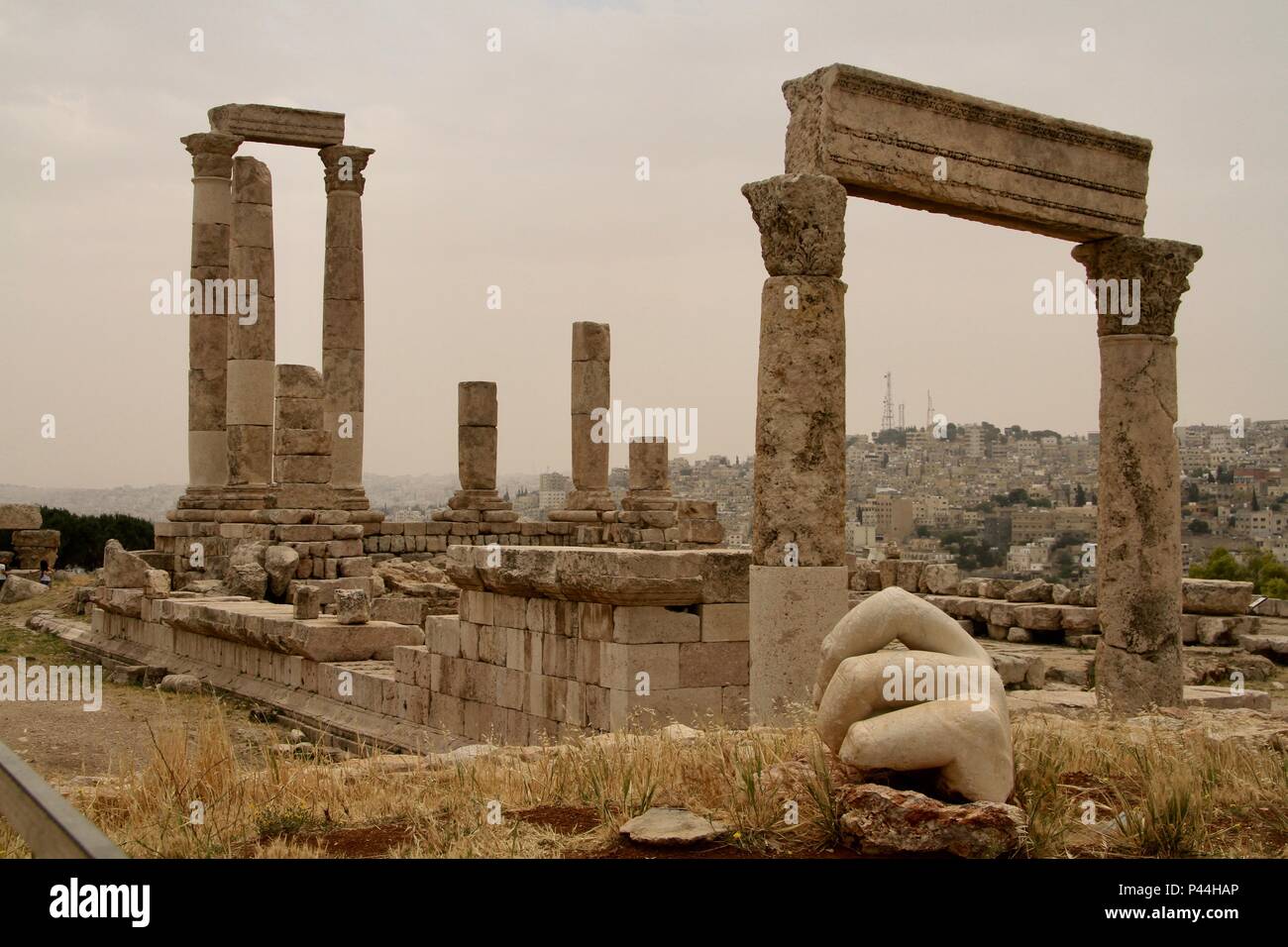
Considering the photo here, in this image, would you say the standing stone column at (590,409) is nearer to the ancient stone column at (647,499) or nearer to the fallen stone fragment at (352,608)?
the ancient stone column at (647,499)

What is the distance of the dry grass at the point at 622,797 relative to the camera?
6.04 metres

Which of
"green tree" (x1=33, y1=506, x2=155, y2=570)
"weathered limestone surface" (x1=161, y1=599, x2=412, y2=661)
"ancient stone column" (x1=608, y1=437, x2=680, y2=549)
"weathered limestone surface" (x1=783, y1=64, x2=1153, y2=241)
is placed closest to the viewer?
"weathered limestone surface" (x1=783, y1=64, x2=1153, y2=241)

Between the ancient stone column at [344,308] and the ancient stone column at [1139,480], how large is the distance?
702 inches

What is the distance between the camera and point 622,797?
681 centimetres

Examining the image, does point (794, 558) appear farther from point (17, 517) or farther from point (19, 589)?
point (17, 517)

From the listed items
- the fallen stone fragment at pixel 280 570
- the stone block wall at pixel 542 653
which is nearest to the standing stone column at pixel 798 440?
the stone block wall at pixel 542 653

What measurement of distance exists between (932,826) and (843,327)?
520 centimetres

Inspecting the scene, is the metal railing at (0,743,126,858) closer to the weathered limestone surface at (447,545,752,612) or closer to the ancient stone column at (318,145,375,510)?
the weathered limestone surface at (447,545,752,612)

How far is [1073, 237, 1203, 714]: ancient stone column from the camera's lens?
11328mm

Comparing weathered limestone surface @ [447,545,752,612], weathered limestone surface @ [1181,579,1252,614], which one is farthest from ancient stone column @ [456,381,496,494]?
weathered limestone surface @ [447,545,752,612]

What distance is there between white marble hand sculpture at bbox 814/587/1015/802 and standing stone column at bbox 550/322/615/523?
23385mm

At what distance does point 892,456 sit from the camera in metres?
71.3
